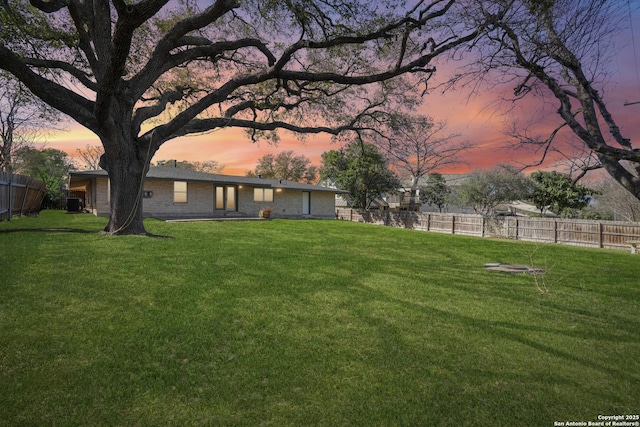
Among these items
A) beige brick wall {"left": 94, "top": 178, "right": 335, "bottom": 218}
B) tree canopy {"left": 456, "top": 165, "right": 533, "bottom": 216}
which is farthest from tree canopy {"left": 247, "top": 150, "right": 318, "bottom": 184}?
tree canopy {"left": 456, "top": 165, "right": 533, "bottom": 216}

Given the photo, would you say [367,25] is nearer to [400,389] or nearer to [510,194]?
[400,389]

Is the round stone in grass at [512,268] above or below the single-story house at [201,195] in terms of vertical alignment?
below

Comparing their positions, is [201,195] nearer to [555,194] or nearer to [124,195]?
[124,195]

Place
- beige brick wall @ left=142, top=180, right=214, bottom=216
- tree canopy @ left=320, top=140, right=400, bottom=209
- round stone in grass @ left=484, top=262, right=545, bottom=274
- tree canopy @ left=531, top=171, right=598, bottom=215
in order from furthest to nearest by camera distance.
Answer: tree canopy @ left=320, top=140, right=400, bottom=209
tree canopy @ left=531, top=171, right=598, bottom=215
beige brick wall @ left=142, top=180, right=214, bottom=216
round stone in grass @ left=484, top=262, right=545, bottom=274

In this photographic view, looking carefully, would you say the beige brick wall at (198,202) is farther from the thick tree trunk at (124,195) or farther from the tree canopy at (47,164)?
the tree canopy at (47,164)

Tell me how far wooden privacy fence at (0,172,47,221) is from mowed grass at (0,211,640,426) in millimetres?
7892

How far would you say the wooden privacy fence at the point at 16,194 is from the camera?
1192 cm

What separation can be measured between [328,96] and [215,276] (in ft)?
36.1

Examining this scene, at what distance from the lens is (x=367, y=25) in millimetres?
9375

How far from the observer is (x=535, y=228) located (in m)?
19.7

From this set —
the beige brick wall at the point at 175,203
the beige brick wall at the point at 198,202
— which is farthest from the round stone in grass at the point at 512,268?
the beige brick wall at the point at 175,203

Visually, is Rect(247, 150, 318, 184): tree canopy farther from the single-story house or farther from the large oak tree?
the large oak tree

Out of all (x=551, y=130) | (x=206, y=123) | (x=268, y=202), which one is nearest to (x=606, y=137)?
(x=551, y=130)

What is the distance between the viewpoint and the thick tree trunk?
932 cm
